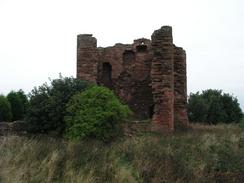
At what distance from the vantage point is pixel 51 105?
15844mm

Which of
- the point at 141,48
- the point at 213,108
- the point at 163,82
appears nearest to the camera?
the point at 163,82

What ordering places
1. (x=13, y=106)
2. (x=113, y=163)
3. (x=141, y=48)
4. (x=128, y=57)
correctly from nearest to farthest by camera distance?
(x=113, y=163)
(x=141, y=48)
(x=128, y=57)
(x=13, y=106)

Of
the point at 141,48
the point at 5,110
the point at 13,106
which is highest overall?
the point at 141,48

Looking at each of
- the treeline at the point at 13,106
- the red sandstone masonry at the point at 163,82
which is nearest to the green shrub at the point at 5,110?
the treeline at the point at 13,106

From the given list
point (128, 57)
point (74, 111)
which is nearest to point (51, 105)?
point (74, 111)

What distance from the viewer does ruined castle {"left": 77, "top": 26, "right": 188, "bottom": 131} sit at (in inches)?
745

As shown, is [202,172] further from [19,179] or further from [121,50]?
[121,50]

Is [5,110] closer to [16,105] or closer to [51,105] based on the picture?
[16,105]

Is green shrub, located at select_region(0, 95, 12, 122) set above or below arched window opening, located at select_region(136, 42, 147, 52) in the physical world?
below

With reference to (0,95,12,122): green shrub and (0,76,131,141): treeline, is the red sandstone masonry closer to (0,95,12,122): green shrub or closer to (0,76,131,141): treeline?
(0,76,131,141): treeline

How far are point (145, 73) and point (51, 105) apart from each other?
307 inches

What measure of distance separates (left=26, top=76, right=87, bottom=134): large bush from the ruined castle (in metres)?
3.78

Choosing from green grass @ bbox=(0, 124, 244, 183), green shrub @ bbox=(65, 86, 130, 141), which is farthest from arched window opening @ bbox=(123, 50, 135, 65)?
green grass @ bbox=(0, 124, 244, 183)

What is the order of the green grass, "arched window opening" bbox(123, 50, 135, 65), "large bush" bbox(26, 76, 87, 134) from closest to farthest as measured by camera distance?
the green grass
"large bush" bbox(26, 76, 87, 134)
"arched window opening" bbox(123, 50, 135, 65)
